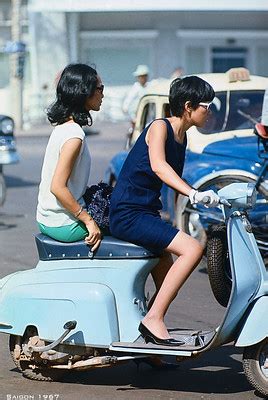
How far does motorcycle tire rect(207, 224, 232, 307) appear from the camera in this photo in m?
6.02

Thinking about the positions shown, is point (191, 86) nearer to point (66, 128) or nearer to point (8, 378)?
point (66, 128)

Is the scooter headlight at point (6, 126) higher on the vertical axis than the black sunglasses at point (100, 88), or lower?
lower

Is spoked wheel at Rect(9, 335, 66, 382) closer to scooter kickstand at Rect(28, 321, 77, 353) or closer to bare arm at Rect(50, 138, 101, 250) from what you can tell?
scooter kickstand at Rect(28, 321, 77, 353)

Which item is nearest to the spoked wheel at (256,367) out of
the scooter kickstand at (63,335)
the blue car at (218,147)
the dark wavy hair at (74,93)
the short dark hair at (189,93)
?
the scooter kickstand at (63,335)

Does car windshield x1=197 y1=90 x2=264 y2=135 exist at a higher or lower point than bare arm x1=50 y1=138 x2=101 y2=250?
lower

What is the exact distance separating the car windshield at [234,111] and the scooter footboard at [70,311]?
17.9ft

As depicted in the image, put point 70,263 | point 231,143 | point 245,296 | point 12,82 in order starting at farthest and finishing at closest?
point 12,82 → point 231,143 → point 70,263 → point 245,296

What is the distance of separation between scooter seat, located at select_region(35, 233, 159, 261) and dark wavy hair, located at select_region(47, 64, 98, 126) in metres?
0.70

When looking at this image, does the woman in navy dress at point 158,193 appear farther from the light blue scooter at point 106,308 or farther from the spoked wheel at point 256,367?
the spoked wheel at point 256,367

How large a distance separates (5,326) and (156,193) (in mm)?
1162

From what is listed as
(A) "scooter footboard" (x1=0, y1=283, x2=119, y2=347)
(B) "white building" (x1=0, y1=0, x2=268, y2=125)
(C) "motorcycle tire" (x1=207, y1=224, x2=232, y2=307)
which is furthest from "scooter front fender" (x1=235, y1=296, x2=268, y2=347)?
(B) "white building" (x1=0, y1=0, x2=268, y2=125)

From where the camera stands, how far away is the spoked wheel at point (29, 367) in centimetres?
623

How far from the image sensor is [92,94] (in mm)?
6180

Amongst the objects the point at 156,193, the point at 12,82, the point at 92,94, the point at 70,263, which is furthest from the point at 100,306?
the point at 12,82
